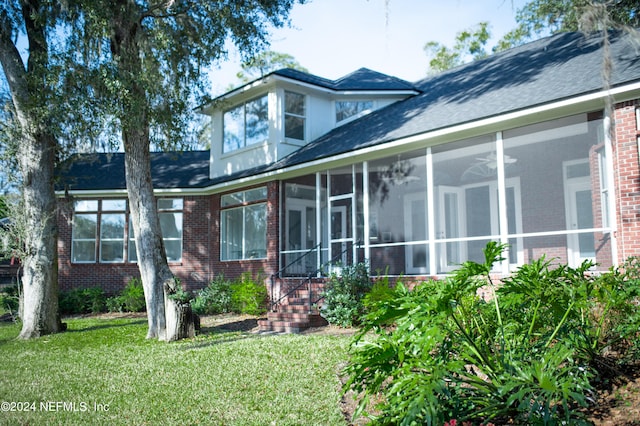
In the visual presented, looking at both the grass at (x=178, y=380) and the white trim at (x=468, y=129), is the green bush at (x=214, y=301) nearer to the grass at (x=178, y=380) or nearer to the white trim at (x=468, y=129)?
the white trim at (x=468, y=129)

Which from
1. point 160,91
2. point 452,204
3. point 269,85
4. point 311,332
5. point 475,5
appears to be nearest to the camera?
point 475,5

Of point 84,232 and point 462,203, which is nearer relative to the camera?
point 462,203

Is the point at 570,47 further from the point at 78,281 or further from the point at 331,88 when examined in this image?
the point at 78,281

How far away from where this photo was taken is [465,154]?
11844mm

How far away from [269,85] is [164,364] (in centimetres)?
965

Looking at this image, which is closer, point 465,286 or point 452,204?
point 465,286

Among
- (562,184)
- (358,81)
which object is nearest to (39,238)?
(358,81)

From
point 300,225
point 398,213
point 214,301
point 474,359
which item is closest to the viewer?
point 474,359

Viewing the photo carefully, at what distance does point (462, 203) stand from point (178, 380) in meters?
9.27

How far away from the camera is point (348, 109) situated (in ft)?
55.6

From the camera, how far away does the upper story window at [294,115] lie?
15.8m

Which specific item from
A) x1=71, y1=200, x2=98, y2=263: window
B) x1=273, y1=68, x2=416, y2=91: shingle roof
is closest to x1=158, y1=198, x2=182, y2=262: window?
x1=71, y1=200, x2=98, y2=263: window

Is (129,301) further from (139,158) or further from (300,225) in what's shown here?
(139,158)

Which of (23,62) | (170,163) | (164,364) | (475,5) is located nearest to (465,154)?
(475,5)
